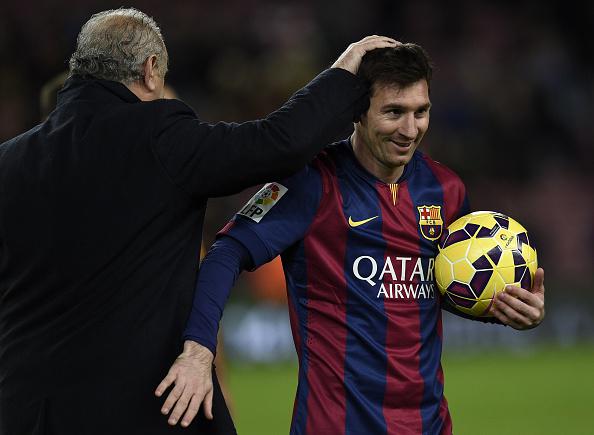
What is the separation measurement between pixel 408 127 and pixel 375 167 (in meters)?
0.25

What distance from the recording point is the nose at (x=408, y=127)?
394cm

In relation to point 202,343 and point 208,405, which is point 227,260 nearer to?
point 202,343

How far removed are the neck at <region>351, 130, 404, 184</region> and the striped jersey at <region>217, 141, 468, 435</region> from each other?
0.11ft

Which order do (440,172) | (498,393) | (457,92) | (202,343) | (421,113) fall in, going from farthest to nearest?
(457,92)
(498,393)
(440,172)
(421,113)
(202,343)

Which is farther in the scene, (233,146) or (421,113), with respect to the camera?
(421,113)

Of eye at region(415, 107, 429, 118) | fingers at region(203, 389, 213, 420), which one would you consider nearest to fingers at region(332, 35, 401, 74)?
eye at region(415, 107, 429, 118)

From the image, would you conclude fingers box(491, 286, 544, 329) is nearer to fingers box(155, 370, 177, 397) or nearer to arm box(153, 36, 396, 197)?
arm box(153, 36, 396, 197)

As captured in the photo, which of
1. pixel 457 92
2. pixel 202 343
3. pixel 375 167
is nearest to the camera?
pixel 202 343

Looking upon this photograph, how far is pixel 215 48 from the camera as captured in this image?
46.8 ft

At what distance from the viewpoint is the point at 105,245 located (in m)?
3.44

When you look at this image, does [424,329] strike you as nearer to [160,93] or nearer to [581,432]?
[160,93]

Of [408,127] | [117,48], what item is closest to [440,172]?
[408,127]

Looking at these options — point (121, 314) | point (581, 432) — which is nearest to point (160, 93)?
point (121, 314)

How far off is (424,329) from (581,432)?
423cm
